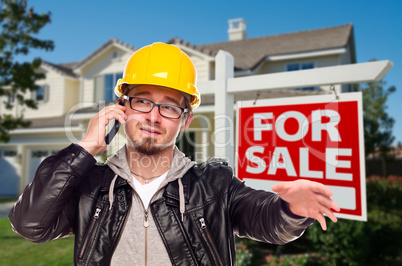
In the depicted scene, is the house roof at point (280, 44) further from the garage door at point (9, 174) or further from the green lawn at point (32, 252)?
the garage door at point (9, 174)

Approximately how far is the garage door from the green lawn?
917cm

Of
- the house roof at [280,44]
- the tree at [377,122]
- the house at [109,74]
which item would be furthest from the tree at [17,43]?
the tree at [377,122]

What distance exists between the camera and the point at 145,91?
1815mm

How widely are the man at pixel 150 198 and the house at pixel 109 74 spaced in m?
7.89

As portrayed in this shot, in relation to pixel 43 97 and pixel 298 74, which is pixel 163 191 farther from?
pixel 43 97

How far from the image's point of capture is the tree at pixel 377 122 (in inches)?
611

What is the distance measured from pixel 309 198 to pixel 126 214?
3.16 ft

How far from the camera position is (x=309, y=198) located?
4.26 ft

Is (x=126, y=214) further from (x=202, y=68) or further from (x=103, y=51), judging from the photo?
(x=103, y=51)

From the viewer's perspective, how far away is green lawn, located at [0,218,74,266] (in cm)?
582

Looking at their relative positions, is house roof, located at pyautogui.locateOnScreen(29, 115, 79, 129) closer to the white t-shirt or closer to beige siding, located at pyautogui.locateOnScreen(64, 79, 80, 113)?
beige siding, located at pyautogui.locateOnScreen(64, 79, 80, 113)

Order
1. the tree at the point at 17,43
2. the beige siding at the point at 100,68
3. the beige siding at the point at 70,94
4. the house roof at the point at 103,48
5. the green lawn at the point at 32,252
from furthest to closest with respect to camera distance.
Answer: the beige siding at the point at 70,94
the beige siding at the point at 100,68
the house roof at the point at 103,48
the tree at the point at 17,43
the green lawn at the point at 32,252

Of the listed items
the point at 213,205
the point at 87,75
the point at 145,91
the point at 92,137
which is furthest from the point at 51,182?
the point at 87,75

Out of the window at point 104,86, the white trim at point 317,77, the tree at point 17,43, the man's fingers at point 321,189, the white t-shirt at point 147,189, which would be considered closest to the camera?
the man's fingers at point 321,189
